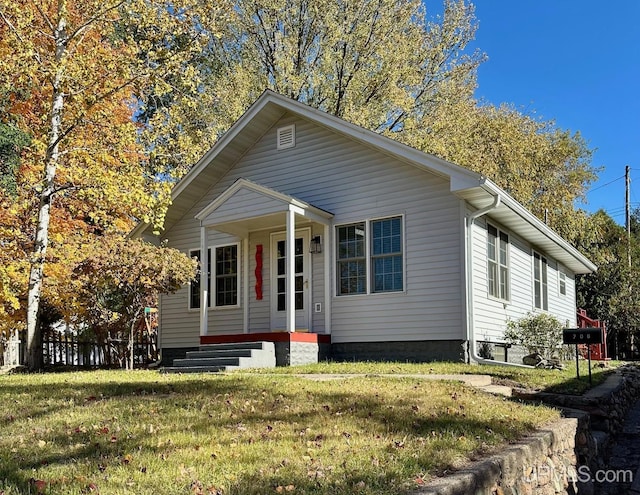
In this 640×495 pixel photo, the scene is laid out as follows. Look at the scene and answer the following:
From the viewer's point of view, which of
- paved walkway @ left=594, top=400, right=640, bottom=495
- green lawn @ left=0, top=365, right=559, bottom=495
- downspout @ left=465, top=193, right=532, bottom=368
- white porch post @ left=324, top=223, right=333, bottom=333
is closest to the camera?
green lawn @ left=0, top=365, right=559, bottom=495

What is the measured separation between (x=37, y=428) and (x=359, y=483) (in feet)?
9.57

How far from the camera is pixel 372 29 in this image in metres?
22.2

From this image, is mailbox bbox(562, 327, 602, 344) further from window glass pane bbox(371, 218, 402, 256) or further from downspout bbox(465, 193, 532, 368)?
window glass pane bbox(371, 218, 402, 256)

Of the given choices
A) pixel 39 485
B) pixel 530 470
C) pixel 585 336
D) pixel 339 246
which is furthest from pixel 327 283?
pixel 39 485

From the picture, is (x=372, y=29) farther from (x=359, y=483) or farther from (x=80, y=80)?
(x=359, y=483)

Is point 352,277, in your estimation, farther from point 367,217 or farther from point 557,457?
point 557,457

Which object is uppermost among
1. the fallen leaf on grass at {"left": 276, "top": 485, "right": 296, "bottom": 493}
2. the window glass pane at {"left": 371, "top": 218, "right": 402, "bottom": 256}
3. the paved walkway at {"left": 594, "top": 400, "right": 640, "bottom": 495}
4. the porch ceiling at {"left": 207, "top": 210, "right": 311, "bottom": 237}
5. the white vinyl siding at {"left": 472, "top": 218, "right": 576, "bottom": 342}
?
the porch ceiling at {"left": 207, "top": 210, "right": 311, "bottom": 237}

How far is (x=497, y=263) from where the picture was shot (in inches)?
536

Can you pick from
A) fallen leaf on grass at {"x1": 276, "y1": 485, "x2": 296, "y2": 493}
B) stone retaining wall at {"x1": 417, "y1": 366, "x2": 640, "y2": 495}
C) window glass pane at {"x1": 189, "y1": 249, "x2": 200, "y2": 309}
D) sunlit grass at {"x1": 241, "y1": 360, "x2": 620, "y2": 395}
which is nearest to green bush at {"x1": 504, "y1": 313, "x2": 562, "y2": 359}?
sunlit grass at {"x1": 241, "y1": 360, "x2": 620, "y2": 395}

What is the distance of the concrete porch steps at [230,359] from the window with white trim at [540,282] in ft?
26.3

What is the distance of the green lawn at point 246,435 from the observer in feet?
12.4

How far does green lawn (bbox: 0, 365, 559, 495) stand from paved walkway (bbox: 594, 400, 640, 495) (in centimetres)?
94

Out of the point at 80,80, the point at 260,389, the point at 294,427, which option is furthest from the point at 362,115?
the point at 294,427

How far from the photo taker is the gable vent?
46.8 ft
